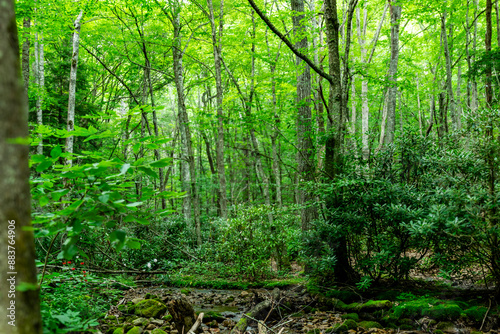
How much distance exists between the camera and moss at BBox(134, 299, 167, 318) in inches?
212

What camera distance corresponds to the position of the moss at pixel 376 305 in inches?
178

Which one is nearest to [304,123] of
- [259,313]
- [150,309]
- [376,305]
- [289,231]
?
[289,231]

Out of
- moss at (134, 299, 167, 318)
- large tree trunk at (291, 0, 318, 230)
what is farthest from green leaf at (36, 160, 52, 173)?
large tree trunk at (291, 0, 318, 230)

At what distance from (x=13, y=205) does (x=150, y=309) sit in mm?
5135

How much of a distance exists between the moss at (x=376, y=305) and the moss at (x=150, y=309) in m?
3.57

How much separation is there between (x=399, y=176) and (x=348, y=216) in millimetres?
1401

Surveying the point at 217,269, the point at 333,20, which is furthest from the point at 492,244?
the point at 217,269

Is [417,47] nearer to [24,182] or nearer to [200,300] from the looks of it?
[200,300]

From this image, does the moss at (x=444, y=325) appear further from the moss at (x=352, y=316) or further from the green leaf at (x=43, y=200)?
the green leaf at (x=43, y=200)

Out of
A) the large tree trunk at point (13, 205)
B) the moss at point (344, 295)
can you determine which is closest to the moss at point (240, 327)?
the moss at point (344, 295)

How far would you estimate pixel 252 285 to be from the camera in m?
7.64

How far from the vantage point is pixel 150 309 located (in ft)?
18.1

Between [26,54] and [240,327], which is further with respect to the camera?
[26,54]

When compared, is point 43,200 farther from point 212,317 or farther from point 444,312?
point 444,312
